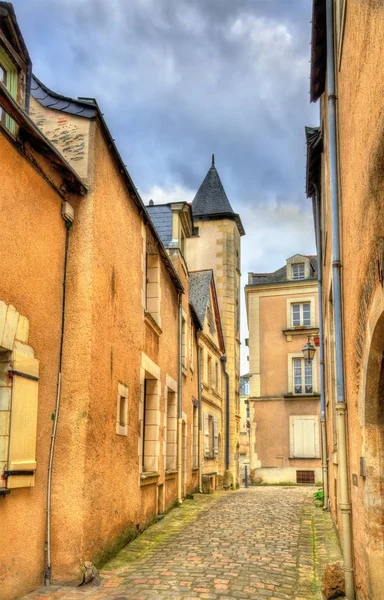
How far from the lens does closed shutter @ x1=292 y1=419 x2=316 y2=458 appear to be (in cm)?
2406

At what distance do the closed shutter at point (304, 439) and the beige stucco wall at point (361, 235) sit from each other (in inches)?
731

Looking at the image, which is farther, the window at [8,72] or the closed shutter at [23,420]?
the window at [8,72]

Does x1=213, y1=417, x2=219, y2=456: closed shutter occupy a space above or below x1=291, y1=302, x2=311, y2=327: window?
below

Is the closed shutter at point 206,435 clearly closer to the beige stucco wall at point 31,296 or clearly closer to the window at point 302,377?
the window at point 302,377

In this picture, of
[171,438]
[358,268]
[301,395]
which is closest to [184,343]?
[171,438]

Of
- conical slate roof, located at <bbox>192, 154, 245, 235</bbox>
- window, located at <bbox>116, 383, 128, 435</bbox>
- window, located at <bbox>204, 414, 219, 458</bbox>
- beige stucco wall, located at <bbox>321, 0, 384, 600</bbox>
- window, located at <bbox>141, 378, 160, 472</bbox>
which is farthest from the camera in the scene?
conical slate roof, located at <bbox>192, 154, 245, 235</bbox>

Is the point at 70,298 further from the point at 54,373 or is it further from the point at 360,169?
the point at 360,169

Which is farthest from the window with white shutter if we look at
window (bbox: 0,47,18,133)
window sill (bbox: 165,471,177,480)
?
window (bbox: 0,47,18,133)

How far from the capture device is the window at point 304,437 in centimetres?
2406

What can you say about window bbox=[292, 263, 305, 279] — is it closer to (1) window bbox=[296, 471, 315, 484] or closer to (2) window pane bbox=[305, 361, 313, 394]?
(2) window pane bbox=[305, 361, 313, 394]

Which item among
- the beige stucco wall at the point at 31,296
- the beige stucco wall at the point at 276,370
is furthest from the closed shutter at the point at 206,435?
the beige stucco wall at the point at 31,296

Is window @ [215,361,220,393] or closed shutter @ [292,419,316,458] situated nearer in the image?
window @ [215,361,220,393]

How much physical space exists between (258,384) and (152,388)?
50.2 ft

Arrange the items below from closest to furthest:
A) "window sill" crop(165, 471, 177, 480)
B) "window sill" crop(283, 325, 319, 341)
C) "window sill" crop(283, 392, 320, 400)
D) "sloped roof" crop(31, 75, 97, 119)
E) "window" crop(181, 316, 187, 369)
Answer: "sloped roof" crop(31, 75, 97, 119) → "window sill" crop(165, 471, 177, 480) → "window" crop(181, 316, 187, 369) → "window sill" crop(283, 392, 320, 400) → "window sill" crop(283, 325, 319, 341)
